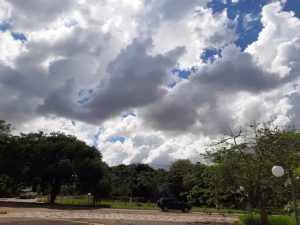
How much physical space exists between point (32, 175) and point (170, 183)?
31168mm

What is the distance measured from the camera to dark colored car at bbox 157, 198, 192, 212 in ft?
148

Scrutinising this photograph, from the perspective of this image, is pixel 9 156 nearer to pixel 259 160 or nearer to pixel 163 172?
pixel 259 160

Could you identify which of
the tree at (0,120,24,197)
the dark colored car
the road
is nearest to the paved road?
the road

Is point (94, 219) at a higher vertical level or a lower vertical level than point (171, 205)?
lower

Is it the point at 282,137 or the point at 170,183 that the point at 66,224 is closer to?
the point at 282,137

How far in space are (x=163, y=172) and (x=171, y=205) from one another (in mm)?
36342

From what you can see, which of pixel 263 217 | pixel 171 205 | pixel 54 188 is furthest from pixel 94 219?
pixel 54 188

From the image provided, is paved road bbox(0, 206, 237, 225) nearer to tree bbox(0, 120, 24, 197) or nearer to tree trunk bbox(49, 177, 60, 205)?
tree bbox(0, 120, 24, 197)

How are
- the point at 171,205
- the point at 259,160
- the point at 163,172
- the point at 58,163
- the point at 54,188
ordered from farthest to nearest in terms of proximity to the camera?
the point at 163,172 → the point at 54,188 → the point at 58,163 → the point at 171,205 → the point at 259,160

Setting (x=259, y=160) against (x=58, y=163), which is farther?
(x=58, y=163)

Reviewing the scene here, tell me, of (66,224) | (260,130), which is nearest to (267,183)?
(260,130)

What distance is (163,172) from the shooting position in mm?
81938

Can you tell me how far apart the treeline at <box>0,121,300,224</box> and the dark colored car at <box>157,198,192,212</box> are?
149 centimetres

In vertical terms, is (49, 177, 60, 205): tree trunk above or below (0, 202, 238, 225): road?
above
